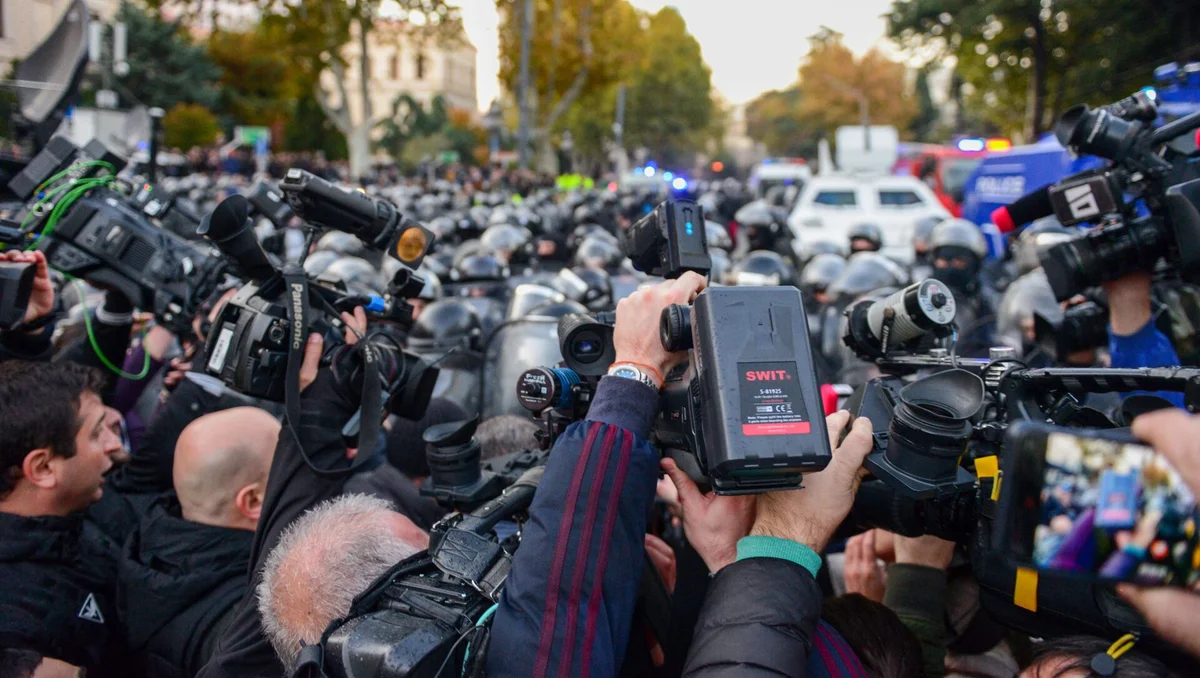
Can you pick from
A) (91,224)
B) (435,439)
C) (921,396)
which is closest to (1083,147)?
(921,396)

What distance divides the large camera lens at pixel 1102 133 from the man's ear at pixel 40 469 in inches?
124

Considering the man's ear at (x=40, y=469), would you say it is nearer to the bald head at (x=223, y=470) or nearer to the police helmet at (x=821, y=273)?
the bald head at (x=223, y=470)

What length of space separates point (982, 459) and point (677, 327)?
0.70 m

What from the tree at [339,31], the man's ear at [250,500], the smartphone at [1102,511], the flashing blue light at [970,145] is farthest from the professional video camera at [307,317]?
the tree at [339,31]

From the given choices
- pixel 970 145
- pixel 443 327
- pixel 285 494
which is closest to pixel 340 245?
pixel 443 327

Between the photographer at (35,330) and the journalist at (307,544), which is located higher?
the photographer at (35,330)

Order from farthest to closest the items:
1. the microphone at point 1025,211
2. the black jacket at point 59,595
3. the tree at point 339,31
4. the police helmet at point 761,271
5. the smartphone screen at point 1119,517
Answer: the tree at point 339,31
the police helmet at point 761,271
the microphone at point 1025,211
the black jacket at point 59,595
the smartphone screen at point 1119,517

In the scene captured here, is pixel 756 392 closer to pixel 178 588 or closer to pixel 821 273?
pixel 178 588

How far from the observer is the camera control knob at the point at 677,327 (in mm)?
1598

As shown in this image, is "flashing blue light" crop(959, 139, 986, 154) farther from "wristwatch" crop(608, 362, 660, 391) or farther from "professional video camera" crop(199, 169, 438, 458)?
"wristwatch" crop(608, 362, 660, 391)

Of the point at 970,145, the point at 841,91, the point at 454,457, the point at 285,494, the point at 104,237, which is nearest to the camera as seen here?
the point at 454,457

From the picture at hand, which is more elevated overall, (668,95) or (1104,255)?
(668,95)

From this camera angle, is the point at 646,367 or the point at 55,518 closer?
the point at 646,367

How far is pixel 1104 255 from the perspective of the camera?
269cm
